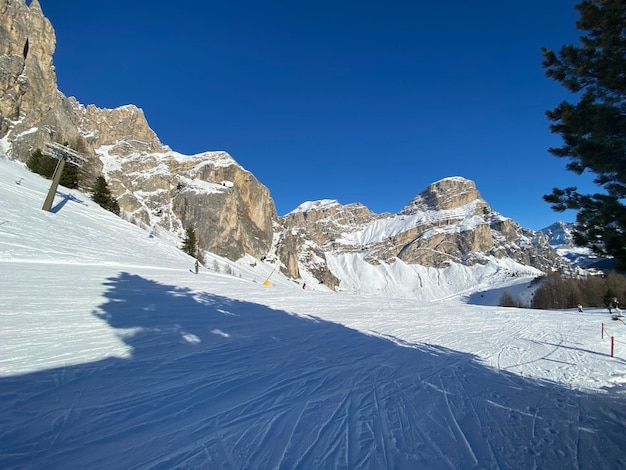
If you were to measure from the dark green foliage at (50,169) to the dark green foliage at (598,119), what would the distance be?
4540 cm

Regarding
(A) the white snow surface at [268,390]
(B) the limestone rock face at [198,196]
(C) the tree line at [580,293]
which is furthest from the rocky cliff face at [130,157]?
(C) the tree line at [580,293]

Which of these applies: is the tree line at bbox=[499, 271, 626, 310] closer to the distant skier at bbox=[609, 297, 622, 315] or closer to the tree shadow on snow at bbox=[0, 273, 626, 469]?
the distant skier at bbox=[609, 297, 622, 315]

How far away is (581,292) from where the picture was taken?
70312 millimetres

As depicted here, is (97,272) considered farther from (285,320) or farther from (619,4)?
(619,4)

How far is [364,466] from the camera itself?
3475 millimetres

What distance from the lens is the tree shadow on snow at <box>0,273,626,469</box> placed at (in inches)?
135

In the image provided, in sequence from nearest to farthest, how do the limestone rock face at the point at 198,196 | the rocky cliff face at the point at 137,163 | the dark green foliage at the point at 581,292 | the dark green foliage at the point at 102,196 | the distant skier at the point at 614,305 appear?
the distant skier at the point at 614,305
the dark green foliage at the point at 102,196
the dark green foliage at the point at 581,292
the rocky cliff face at the point at 137,163
the limestone rock face at the point at 198,196

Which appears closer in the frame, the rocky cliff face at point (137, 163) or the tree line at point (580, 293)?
the tree line at point (580, 293)

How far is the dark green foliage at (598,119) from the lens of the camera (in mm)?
5109

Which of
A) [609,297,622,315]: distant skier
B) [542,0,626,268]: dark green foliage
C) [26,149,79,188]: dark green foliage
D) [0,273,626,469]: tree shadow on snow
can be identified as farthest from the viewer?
[26,149,79,188]: dark green foliage

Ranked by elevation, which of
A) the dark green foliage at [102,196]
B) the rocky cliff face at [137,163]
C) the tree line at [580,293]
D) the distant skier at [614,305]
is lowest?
the distant skier at [614,305]

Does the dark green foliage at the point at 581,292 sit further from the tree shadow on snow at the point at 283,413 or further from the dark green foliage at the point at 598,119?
the tree shadow on snow at the point at 283,413

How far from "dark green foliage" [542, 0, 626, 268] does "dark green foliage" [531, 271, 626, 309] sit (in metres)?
62.4

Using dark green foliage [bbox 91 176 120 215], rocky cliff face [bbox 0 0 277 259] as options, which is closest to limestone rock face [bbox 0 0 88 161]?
rocky cliff face [bbox 0 0 277 259]
